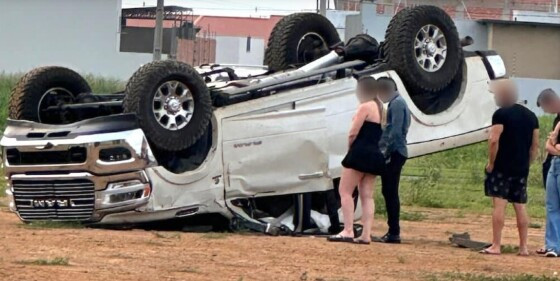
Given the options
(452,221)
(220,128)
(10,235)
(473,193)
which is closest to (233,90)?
(220,128)

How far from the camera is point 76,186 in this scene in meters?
12.1

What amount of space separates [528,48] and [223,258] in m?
42.3

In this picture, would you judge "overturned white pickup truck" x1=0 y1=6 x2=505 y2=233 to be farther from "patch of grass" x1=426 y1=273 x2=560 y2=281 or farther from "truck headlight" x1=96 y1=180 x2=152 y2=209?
"patch of grass" x1=426 y1=273 x2=560 y2=281

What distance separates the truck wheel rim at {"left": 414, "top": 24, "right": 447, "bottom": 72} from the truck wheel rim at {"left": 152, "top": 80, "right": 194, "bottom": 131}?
8.68 feet

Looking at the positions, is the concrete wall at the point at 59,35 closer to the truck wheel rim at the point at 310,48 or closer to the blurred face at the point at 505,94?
the truck wheel rim at the point at 310,48

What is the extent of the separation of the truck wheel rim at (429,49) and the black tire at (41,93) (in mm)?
3503

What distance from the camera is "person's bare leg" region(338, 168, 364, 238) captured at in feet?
A: 40.4

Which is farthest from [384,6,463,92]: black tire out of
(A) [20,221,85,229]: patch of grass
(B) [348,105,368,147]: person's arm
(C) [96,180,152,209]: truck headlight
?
(A) [20,221,85,229]: patch of grass

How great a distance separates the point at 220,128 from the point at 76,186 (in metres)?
1.49

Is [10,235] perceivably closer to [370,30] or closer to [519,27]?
[370,30]

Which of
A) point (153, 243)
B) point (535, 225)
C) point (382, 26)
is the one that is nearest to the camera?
point (153, 243)

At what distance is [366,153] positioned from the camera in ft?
40.3

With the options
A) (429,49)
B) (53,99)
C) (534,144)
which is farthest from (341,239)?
(53,99)

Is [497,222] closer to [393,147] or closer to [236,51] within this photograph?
[393,147]
